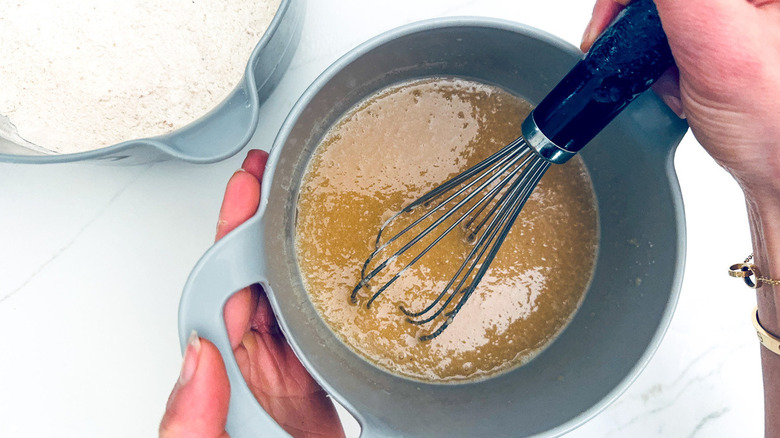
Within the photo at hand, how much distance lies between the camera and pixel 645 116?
483 millimetres

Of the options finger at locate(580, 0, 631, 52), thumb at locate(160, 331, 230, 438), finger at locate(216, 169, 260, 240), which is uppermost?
finger at locate(580, 0, 631, 52)

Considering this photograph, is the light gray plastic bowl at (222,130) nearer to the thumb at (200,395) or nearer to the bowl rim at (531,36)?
the bowl rim at (531,36)

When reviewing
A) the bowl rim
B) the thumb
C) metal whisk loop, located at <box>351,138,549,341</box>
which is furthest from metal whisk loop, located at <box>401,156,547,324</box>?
the thumb

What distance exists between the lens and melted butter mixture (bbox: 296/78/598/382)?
0.60 metres

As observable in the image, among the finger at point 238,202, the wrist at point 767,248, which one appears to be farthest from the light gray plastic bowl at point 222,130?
the wrist at point 767,248

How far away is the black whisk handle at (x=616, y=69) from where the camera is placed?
1.37 feet

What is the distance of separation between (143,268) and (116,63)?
22cm

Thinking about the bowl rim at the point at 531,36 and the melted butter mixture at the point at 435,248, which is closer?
the bowl rim at the point at 531,36

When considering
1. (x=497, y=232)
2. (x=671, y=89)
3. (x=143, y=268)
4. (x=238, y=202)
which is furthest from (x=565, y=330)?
(x=143, y=268)

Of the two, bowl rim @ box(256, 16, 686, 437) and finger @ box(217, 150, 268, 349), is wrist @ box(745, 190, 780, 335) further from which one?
finger @ box(217, 150, 268, 349)

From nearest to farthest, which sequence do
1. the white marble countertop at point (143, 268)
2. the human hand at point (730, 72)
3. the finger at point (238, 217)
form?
the human hand at point (730, 72)
the finger at point (238, 217)
the white marble countertop at point (143, 268)

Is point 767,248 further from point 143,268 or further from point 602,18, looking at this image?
point 143,268

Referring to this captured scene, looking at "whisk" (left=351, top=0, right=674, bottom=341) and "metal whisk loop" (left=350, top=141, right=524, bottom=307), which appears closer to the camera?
"whisk" (left=351, top=0, right=674, bottom=341)

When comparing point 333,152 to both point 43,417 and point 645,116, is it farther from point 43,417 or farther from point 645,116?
point 43,417
